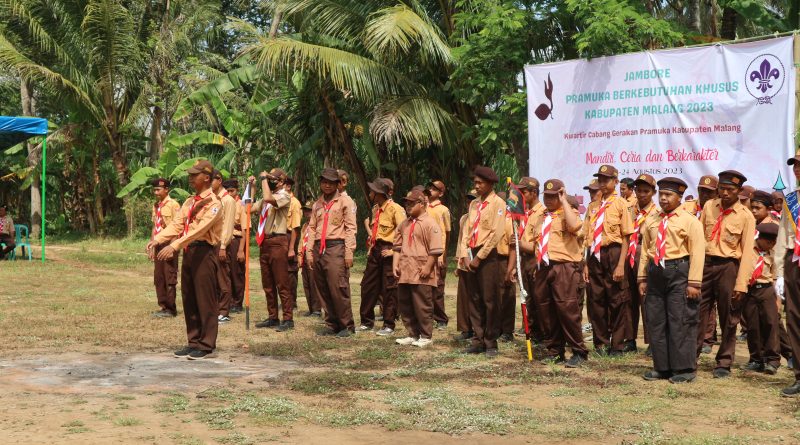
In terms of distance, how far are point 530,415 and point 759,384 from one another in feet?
8.37

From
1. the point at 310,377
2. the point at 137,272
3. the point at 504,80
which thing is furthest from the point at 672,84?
the point at 137,272

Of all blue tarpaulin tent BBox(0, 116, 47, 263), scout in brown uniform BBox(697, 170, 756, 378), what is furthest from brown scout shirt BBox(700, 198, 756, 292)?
blue tarpaulin tent BBox(0, 116, 47, 263)

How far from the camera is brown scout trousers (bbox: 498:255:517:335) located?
9.93 metres

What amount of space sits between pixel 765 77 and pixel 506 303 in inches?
169

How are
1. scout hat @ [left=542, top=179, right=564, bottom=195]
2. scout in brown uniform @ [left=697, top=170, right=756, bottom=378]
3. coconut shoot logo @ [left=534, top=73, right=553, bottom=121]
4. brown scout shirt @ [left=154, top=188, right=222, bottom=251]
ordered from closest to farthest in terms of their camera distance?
1. scout in brown uniform @ [left=697, top=170, right=756, bottom=378]
2. scout hat @ [left=542, top=179, right=564, bottom=195]
3. brown scout shirt @ [left=154, top=188, right=222, bottom=251]
4. coconut shoot logo @ [left=534, top=73, right=553, bottom=121]

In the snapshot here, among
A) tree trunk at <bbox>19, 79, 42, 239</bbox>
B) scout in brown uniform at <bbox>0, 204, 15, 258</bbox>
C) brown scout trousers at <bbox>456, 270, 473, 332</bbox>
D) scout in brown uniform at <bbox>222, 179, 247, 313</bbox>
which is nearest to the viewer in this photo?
brown scout trousers at <bbox>456, 270, 473, 332</bbox>

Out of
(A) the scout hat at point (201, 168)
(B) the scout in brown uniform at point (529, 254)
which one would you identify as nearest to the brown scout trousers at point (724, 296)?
(B) the scout in brown uniform at point (529, 254)

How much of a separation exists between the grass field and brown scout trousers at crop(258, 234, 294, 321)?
0.40 metres

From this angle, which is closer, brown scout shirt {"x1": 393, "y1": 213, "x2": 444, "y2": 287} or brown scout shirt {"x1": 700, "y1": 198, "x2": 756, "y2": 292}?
brown scout shirt {"x1": 700, "y1": 198, "x2": 756, "y2": 292}

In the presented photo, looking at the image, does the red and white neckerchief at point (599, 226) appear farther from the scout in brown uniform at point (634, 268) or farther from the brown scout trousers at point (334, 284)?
the brown scout trousers at point (334, 284)

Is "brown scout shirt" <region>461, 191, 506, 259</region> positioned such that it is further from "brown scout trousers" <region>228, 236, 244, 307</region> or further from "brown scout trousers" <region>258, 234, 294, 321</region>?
"brown scout trousers" <region>228, 236, 244, 307</region>

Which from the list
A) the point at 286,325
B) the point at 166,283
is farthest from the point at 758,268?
the point at 166,283

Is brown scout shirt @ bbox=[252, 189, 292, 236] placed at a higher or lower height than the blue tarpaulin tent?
lower

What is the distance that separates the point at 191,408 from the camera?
7.20m
